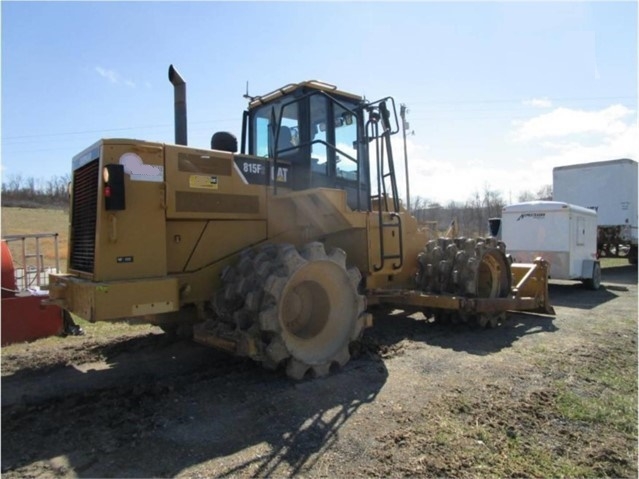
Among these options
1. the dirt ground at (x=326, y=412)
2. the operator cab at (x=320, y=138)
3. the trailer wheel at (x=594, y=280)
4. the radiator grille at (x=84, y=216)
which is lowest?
the dirt ground at (x=326, y=412)

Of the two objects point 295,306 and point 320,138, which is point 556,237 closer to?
point 320,138

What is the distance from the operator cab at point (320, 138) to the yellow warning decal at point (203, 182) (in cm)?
112

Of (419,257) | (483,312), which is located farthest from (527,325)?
(419,257)

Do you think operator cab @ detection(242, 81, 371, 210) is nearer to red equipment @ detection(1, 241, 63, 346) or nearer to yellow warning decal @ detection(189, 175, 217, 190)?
yellow warning decal @ detection(189, 175, 217, 190)

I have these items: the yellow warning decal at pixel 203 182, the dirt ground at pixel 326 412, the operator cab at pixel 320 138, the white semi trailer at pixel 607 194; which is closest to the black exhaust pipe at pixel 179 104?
the yellow warning decal at pixel 203 182

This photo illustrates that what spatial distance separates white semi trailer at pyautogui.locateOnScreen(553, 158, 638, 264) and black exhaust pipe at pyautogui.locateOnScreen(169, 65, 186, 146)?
16.0 m

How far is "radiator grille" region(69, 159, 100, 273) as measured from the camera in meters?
4.60

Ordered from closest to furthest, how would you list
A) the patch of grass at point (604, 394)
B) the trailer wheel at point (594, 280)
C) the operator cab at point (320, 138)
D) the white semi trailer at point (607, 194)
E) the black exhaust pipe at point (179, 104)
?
the patch of grass at point (604, 394) < the black exhaust pipe at point (179, 104) < the operator cab at point (320, 138) < the trailer wheel at point (594, 280) < the white semi trailer at point (607, 194)

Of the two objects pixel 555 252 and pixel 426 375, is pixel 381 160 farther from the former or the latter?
pixel 555 252

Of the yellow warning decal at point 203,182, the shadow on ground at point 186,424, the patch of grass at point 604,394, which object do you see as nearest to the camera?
the shadow on ground at point 186,424

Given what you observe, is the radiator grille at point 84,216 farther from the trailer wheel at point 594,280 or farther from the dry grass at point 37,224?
the dry grass at point 37,224

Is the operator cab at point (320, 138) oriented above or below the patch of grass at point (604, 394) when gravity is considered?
above

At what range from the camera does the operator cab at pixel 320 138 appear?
607 cm

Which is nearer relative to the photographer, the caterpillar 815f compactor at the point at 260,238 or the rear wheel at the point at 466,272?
the caterpillar 815f compactor at the point at 260,238
